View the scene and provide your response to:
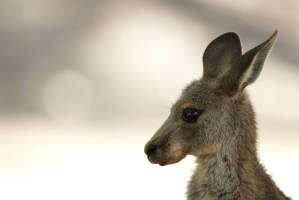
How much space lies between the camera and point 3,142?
48.9 feet

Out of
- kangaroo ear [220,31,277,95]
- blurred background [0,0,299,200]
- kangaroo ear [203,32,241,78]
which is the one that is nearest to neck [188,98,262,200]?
kangaroo ear [220,31,277,95]

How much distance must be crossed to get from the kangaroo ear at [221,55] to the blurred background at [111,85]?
11.7 feet

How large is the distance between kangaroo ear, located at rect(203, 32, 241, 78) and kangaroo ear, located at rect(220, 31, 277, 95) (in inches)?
7.0

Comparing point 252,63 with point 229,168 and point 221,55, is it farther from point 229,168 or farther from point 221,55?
point 229,168

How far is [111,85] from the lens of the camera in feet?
60.0

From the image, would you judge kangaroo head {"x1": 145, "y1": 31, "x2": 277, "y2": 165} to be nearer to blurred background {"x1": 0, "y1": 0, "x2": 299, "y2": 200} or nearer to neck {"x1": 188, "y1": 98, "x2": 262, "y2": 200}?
neck {"x1": 188, "y1": 98, "x2": 262, "y2": 200}

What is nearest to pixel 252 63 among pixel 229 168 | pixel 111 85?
pixel 229 168

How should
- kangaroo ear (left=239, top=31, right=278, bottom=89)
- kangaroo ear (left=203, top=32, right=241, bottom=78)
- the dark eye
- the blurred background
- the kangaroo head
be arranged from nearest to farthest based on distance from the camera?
kangaroo ear (left=239, top=31, right=278, bottom=89)
the kangaroo head
the dark eye
kangaroo ear (left=203, top=32, right=241, bottom=78)
the blurred background

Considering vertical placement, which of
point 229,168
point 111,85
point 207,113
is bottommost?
point 229,168

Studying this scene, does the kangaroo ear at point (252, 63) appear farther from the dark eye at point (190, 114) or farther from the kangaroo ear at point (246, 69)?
the dark eye at point (190, 114)

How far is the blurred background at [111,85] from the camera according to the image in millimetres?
13422

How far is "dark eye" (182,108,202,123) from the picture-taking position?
28.3 ft

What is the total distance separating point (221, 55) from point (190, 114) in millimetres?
601

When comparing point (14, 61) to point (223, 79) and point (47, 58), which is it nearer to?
point (47, 58)
